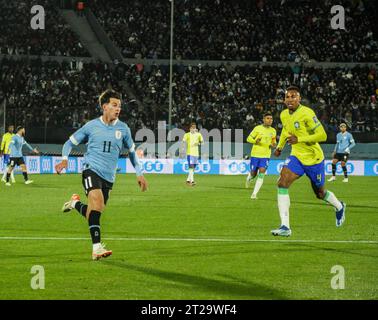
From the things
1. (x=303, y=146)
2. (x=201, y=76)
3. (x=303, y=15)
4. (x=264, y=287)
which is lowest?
(x=264, y=287)

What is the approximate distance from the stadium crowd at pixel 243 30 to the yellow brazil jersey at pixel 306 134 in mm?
35653

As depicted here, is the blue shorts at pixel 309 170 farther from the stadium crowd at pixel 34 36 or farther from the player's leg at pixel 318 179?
the stadium crowd at pixel 34 36

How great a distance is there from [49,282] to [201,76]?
38680mm

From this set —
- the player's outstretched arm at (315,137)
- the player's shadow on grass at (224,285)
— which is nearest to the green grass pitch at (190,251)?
the player's shadow on grass at (224,285)

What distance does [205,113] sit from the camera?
42469 mm

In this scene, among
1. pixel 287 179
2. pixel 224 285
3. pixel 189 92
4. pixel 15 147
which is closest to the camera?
pixel 224 285

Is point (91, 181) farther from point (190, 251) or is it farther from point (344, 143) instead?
point (344, 143)

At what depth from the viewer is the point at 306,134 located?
47.8 ft

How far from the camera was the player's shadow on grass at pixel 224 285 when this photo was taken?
8.80m

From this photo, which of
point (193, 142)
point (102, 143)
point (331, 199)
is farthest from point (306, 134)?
point (193, 142)

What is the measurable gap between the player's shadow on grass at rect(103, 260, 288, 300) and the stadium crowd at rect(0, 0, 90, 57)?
4052 centimetres

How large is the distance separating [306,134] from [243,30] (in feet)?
124

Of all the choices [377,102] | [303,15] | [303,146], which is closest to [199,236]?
[303,146]

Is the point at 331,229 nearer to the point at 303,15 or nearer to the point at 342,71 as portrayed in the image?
the point at 342,71
